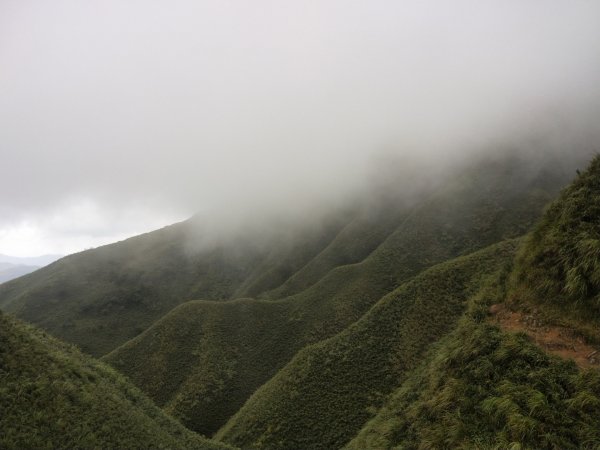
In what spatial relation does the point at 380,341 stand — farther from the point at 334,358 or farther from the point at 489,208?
the point at 489,208

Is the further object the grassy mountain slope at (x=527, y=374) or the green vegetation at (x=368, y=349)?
the green vegetation at (x=368, y=349)

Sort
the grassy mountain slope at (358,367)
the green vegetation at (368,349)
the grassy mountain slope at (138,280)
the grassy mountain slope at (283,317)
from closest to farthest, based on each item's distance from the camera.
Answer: the green vegetation at (368,349), the grassy mountain slope at (358,367), the grassy mountain slope at (283,317), the grassy mountain slope at (138,280)

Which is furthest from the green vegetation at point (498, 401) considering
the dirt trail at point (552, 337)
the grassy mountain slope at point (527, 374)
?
the dirt trail at point (552, 337)

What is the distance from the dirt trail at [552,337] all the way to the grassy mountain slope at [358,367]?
15.4 m

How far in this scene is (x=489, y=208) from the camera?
231 feet

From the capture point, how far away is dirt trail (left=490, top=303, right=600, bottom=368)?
44.0ft

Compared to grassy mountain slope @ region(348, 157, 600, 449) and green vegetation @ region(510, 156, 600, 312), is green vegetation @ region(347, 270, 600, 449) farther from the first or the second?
green vegetation @ region(510, 156, 600, 312)

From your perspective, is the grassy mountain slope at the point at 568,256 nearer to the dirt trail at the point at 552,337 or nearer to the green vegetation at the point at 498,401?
the dirt trail at the point at 552,337

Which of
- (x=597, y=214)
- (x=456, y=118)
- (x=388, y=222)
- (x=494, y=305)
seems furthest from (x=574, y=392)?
(x=456, y=118)

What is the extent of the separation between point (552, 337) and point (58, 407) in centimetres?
2425

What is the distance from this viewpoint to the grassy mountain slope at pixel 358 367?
31844 mm

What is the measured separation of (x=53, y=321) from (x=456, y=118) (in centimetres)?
16458

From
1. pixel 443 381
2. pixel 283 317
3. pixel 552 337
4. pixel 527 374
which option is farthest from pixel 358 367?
pixel 283 317

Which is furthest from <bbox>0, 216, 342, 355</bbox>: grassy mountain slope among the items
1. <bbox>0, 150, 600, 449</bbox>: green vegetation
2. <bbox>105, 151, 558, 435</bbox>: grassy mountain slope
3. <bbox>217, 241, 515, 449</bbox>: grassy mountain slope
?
<bbox>217, 241, 515, 449</bbox>: grassy mountain slope
